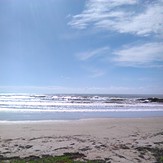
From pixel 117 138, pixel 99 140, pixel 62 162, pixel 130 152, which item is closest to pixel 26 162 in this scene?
pixel 62 162

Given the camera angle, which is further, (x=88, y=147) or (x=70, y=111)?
(x=70, y=111)

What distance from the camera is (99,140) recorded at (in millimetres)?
9930

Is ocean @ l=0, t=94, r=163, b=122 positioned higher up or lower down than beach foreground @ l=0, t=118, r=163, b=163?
higher up

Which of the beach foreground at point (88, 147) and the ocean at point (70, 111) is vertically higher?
the ocean at point (70, 111)

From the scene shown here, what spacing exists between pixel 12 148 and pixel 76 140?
8.67 feet

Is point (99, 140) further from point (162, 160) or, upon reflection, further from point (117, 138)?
point (162, 160)

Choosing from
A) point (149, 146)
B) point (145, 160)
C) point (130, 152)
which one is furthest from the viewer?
point (149, 146)

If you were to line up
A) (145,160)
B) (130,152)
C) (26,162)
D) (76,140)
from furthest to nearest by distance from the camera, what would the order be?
1. (76,140)
2. (130,152)
3. (145,160)
4. (26,162)

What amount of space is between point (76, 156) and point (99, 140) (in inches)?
107

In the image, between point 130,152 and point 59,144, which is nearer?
point 130,152

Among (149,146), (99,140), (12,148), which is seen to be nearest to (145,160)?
(149,146)

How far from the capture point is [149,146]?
8.80 meters

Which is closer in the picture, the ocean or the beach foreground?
the beach foreground

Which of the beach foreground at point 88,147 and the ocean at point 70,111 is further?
the ocean at point 70,111
